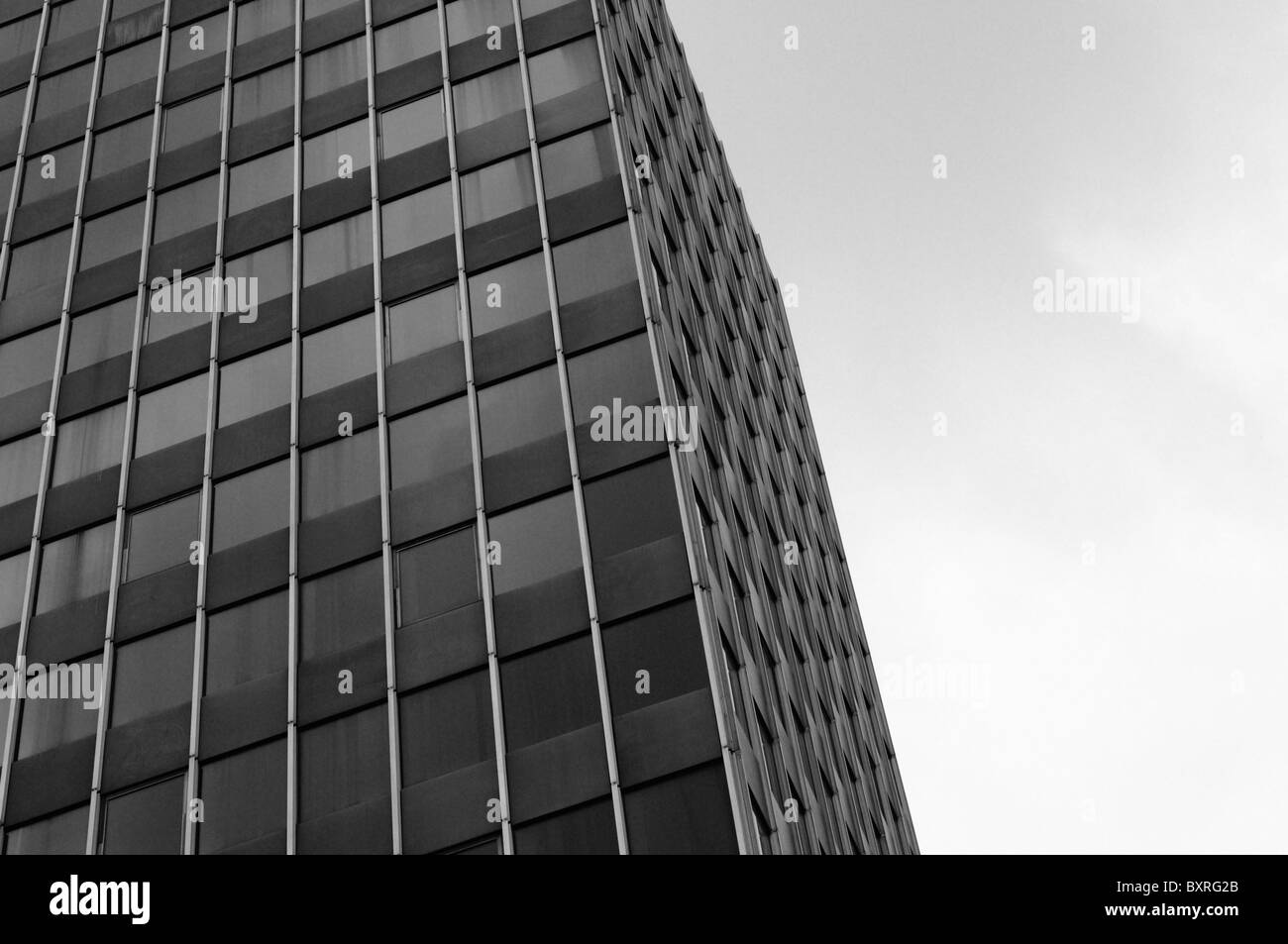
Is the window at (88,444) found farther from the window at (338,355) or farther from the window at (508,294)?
the window at (508,294)

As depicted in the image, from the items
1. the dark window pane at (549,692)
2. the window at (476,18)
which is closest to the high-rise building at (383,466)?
the dark window pane at (549,692)

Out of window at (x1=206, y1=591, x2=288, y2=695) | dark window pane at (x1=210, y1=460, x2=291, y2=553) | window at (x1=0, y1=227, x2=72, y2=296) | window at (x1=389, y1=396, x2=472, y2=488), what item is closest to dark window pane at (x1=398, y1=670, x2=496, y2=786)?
window at (x1=206, y1=591, x2=288, y2=695)

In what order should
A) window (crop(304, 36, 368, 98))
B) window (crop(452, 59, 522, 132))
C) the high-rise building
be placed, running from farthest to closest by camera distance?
window (crop(304, 36, 368, 98)) → window (crop(452, 59, 522, 132)) → the high-rise building

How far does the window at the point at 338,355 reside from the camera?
3291 cm

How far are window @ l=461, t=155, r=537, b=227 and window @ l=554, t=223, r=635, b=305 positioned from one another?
198 centimetres

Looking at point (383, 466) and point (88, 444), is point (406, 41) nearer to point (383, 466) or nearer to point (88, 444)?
point (88, 444)

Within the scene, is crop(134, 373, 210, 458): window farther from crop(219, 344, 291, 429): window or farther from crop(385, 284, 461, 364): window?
crop(385, 284, 461, 364): window

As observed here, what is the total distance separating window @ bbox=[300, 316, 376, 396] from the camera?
108 ft

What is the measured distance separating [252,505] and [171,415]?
13.6 ft

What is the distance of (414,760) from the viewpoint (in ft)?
86.1
